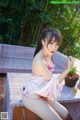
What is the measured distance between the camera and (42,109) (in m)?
2.09

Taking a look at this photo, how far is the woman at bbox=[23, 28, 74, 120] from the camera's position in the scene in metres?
2.06

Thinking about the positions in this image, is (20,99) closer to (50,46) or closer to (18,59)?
(50,46)

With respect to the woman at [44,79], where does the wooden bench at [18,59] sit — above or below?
below

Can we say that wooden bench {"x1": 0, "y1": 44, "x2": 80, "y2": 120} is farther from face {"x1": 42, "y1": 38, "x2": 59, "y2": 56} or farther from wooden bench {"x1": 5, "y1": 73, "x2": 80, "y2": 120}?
face {"x1": 42, "y1": 38, "x2": 59, "y2": 56}

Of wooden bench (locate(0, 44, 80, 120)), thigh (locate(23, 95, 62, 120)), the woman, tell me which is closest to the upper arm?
the woman

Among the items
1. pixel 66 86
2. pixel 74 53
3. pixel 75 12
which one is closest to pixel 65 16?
pixel 75 12

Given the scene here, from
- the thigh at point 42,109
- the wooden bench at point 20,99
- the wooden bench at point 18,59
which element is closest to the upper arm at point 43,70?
the thigh at point 42,109

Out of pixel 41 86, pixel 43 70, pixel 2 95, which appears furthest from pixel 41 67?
pixel 2 95

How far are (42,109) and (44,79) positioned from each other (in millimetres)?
265

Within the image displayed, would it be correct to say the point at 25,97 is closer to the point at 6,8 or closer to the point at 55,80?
the point at 55,80

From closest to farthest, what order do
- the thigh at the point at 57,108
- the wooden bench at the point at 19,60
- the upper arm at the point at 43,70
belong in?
the upper arm at the point at 43,70, the thigh at the point at 57,108, the wooden bench at the point at 19,60

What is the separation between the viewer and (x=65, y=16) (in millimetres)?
6875

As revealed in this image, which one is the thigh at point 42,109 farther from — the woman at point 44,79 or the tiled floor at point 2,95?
the tiled floor at point 2,95

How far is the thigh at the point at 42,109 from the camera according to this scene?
2.08 meters
